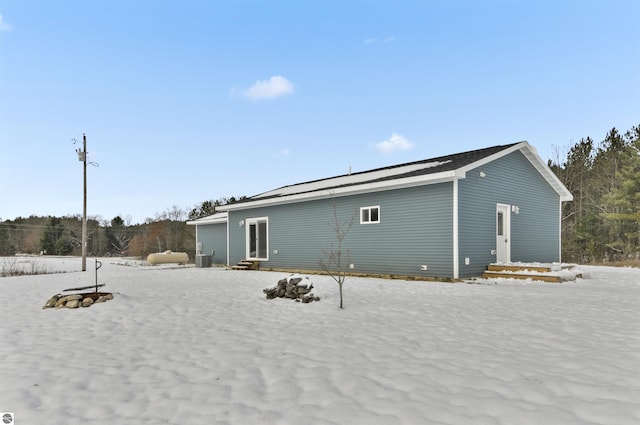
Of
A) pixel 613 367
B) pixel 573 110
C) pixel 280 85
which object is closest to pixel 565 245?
pixel 573 110

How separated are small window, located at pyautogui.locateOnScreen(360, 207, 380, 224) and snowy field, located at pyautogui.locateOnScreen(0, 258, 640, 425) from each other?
5560 mm

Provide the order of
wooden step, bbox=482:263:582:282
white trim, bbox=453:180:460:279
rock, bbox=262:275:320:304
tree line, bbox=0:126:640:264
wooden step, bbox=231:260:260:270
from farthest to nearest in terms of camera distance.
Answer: tree line, bbox=0:126:640:264 < wooden step, bbox=231:260:260:270 < white trim, bbox=453:180:460:279 < wooden step, bbox=482:263:582:282 < rock, bbox=262:275:320:304

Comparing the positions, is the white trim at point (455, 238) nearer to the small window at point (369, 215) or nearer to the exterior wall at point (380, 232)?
the exterior wall at point (380, 232)

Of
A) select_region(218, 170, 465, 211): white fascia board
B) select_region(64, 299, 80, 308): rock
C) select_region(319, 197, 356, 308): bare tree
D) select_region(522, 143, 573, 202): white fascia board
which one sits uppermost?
select_region(522, 143, 573, 202): white fascia board

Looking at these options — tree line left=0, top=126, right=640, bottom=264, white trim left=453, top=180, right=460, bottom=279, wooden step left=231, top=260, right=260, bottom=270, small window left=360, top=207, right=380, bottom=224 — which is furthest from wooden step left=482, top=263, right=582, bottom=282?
tree line left=0, top=126, right=640, bottom=264

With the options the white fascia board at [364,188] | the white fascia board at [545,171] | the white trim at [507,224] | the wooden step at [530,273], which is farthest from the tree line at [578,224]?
the wooden step at [530,273]

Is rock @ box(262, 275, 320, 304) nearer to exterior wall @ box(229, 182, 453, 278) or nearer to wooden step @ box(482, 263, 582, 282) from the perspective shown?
exterior wall @ box(229, 182, 453, 278)

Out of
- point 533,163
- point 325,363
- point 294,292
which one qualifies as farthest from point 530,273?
point 325,363

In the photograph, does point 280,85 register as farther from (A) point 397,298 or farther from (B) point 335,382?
(B) point 335,382

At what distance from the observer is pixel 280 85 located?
73.5 feet

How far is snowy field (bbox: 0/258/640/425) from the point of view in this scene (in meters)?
2.47

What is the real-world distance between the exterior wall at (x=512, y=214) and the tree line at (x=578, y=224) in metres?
7.61

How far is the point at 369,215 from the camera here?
40.2 ft

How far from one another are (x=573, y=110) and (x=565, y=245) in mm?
8656
